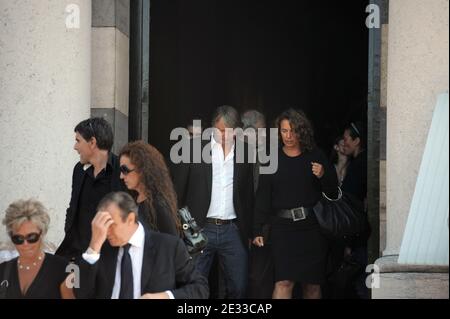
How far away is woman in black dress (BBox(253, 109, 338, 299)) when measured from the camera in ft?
27.7

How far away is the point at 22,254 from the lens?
21.9 ft

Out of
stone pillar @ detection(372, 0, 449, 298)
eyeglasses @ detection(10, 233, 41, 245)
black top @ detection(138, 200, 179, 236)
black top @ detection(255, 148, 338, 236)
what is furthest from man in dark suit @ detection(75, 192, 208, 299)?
black top @ detection(255, 148, 338, 236)

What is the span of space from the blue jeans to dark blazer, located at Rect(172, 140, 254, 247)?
3.2 inches

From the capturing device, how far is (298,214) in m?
8.48

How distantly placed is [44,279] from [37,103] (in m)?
2.36

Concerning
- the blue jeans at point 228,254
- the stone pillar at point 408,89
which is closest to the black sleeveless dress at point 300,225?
the blue jeans at point 228,254

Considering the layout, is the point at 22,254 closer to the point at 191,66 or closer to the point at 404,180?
the point at 404,180

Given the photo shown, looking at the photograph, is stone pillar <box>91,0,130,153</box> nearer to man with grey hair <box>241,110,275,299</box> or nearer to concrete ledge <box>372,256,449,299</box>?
man with grey hair <box>241,110,275,299</box>

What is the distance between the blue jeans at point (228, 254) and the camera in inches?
344

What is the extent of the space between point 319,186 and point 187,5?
3965 mm

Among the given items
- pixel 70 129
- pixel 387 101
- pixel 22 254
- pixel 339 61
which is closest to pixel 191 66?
pixel 339 61

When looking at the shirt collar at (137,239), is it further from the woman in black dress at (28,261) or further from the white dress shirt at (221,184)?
the white dress shirt at (221,184)

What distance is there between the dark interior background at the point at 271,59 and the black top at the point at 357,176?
8.00 feet

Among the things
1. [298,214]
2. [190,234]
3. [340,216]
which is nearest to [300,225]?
[298,214]
